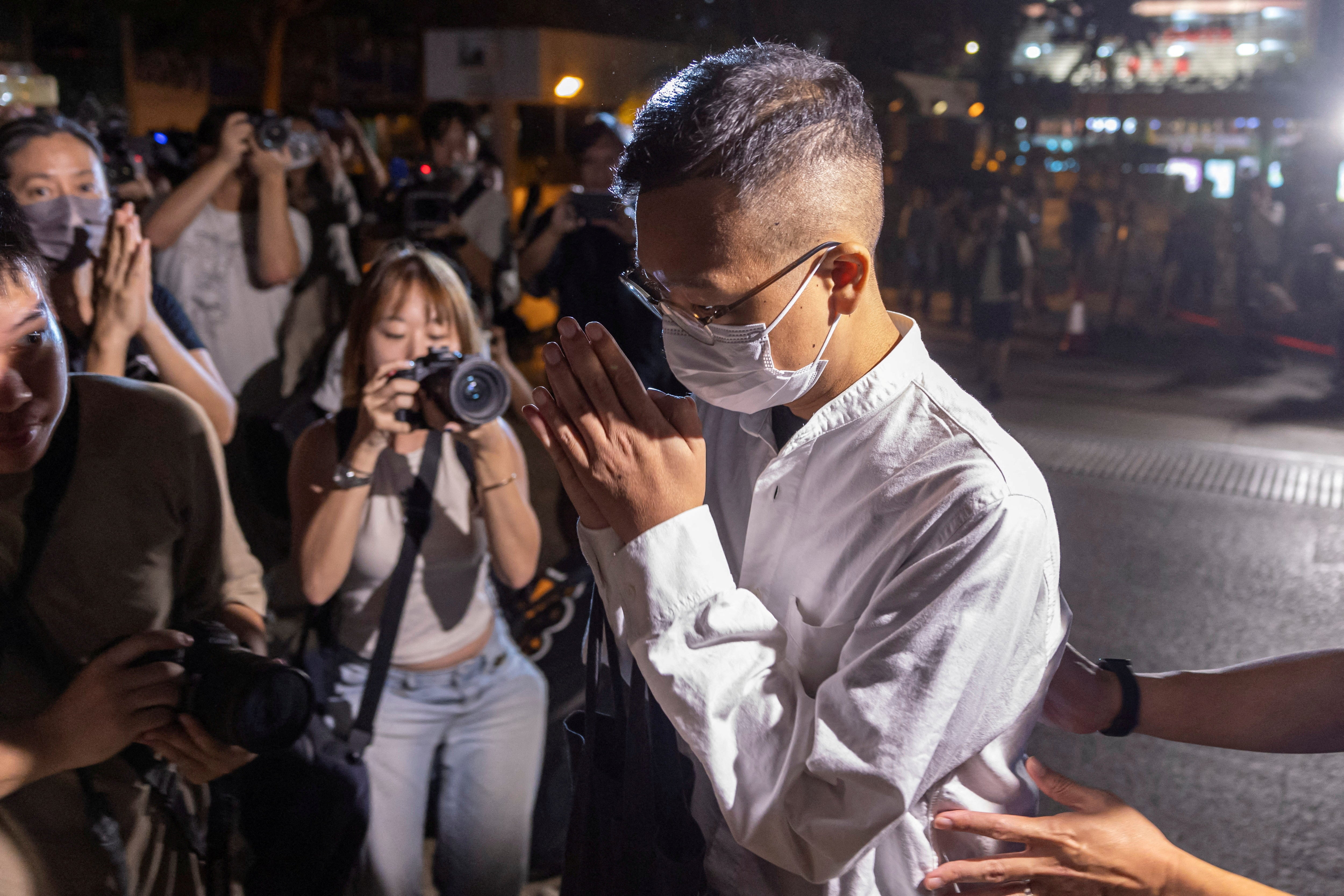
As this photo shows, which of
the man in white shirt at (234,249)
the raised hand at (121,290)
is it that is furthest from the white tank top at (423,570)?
the man in white shirt at (234,249)

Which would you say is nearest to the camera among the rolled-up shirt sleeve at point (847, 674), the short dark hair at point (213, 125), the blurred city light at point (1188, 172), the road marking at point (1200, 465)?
the rolled-up shirt sleeve at point (847, 674)

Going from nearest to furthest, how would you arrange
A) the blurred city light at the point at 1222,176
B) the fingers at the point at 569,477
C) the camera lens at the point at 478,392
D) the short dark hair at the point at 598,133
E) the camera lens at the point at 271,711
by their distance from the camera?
1. the fingers at the point at 569,477
2. the camera lens at the point at 271,711
3. the camera lens at the point at 478,392
4. the short dark hair at the point at 598,133
5. the blurred city light at the point at 1222,176

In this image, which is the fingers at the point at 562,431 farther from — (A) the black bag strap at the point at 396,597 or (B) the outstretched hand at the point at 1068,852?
(A) the black bag strap at the point at 396,597

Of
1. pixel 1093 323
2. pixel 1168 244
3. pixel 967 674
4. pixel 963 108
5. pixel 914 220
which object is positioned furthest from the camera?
pixel 1093 323

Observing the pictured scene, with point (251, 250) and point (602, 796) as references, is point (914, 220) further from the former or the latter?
point (602, 796)

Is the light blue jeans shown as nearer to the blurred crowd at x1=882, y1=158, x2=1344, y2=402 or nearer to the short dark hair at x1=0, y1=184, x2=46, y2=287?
the short dark hair at x1=0, y1=184, x2=46, y2=287

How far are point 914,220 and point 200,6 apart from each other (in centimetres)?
1252

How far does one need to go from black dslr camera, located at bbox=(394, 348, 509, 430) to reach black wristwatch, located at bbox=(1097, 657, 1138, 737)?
1127 millimetres

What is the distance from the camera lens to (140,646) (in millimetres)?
1183

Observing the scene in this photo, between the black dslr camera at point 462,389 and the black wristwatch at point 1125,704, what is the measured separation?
1.13 metres

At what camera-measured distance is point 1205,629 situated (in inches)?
136

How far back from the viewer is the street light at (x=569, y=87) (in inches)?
101

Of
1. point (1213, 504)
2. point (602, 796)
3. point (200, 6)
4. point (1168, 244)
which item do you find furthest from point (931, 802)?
point (200, 6)

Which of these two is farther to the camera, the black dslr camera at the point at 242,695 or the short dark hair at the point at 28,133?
the short dark hair at the point at 28,133
